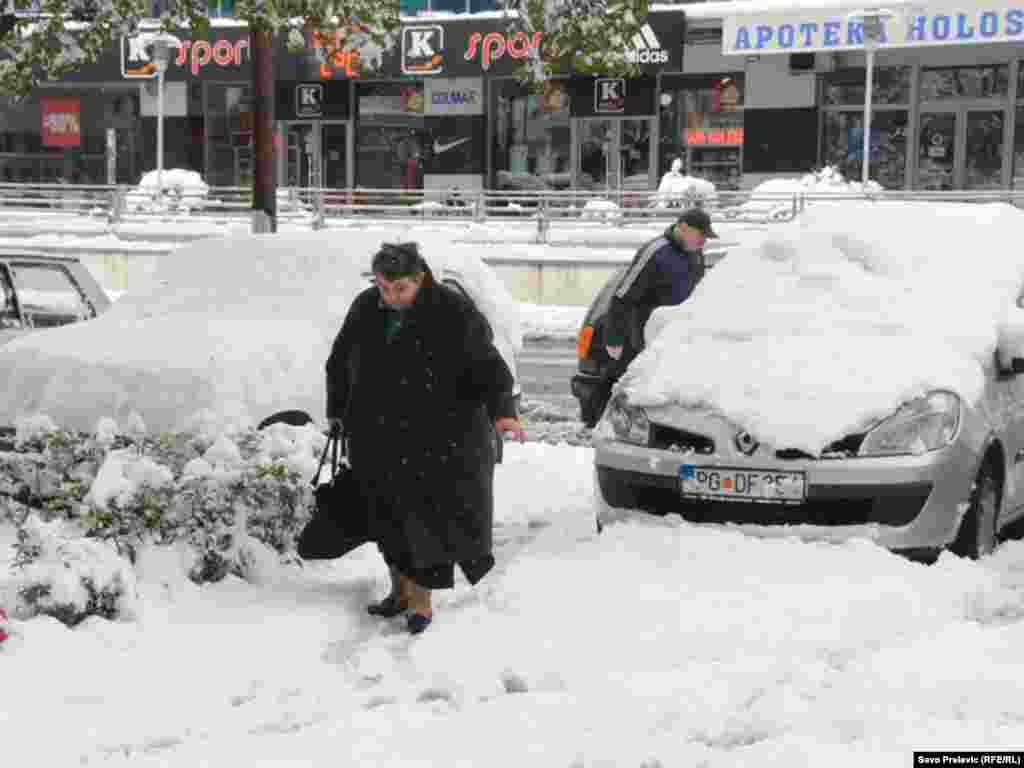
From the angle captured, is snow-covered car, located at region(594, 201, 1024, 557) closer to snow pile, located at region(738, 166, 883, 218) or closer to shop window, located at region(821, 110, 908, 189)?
snow pile, located at region(738, 166, 883, 218)

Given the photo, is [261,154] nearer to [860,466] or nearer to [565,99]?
[860,466]

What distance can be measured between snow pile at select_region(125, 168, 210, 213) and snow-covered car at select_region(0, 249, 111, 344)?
17377 millimetres

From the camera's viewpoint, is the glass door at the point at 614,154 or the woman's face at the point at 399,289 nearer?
the woman's face at the point at 399,289

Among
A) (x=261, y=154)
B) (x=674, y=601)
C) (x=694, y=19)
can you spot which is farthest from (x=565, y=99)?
(x=674, y=601)

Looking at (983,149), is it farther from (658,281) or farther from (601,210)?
(658,281)

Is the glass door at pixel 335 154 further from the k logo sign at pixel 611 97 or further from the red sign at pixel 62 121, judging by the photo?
the red sign at pixel 62 121

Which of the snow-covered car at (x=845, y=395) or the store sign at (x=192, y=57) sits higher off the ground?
the store sign at (x=192, y=57)

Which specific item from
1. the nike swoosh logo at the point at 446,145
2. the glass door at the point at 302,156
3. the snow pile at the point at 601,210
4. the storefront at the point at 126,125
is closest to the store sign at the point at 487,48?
the nike swoosh logo at the point at 446,145

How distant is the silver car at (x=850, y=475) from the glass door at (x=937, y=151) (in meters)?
25.0

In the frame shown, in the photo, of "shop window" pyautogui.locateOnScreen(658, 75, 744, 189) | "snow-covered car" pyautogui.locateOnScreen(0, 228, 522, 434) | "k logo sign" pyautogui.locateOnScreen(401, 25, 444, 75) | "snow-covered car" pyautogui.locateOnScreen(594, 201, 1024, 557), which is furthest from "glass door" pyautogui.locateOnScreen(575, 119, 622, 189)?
"snow-covered car" pyautogui.locateOnScreen(594, 201, 1024, 557)

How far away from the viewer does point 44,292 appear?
11.1 m

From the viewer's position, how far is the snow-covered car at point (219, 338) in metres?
8.35

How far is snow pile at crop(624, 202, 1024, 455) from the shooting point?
7.01 m

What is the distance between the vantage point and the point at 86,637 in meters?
5.87
